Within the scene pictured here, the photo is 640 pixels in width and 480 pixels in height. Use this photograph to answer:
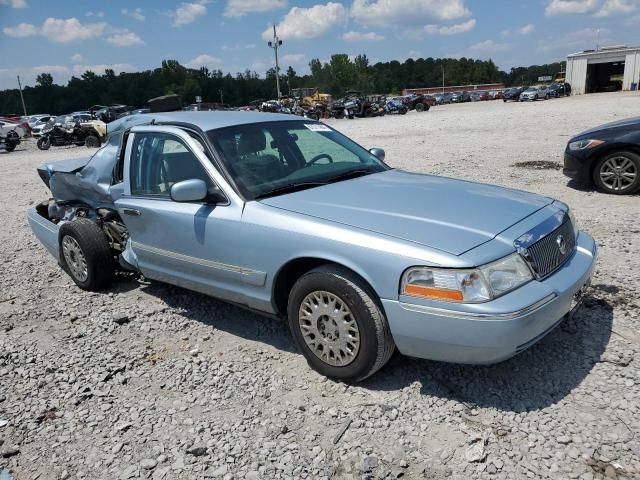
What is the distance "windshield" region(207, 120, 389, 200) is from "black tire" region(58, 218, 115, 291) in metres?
1.85

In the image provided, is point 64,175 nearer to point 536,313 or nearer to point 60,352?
point 60,352

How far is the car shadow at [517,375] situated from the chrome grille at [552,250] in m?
0.39

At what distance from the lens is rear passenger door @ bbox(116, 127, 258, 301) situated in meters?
3.55

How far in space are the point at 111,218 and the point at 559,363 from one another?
166 inches

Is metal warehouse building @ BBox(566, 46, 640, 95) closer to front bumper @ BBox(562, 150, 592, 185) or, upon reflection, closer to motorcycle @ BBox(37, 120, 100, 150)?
motorcycle @ BBox(37, 120, 100, 150)

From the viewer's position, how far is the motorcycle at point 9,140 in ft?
82.9

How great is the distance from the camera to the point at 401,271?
2750mm

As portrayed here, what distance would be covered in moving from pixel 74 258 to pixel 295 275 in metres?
2.85

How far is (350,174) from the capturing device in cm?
400

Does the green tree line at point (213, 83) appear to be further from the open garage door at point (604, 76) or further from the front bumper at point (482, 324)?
the front bumper at point (482, 324)

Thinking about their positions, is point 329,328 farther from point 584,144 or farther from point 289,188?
point 584,144

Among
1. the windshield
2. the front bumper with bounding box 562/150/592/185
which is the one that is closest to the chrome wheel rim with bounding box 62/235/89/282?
the windshield

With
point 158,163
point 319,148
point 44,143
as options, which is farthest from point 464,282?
point 44,143

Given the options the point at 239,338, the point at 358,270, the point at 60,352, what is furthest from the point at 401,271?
the point at 60,352
